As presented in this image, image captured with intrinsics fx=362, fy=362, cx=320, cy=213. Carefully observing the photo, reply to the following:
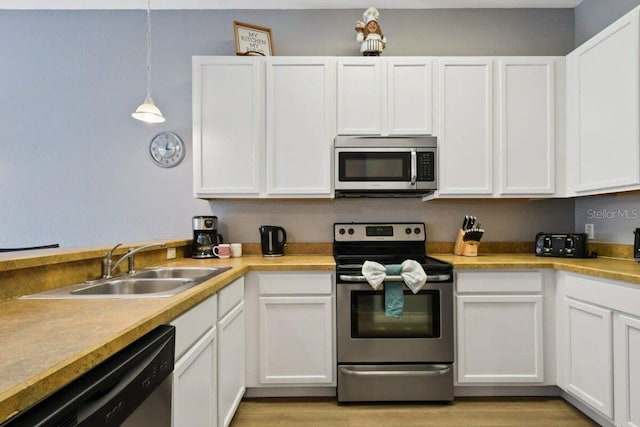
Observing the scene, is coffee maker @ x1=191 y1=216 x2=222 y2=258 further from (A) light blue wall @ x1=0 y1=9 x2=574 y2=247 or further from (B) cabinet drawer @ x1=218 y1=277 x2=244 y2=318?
(B) cabinet drawer @ x1=218 y1=277 x2=244 y2=318

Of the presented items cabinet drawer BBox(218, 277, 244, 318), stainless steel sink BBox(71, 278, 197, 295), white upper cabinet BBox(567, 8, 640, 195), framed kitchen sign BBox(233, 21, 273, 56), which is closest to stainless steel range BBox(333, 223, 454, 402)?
cabinet drawer BBox(218, 277, 244, 318)

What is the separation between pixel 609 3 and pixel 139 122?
354 cm

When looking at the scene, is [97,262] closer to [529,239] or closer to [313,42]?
[313,42]

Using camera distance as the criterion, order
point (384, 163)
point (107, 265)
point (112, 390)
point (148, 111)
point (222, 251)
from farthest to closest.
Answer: point (222, 251) → point (384, 163) → point (148, 111) → point (107, 265) → point (112, 390)

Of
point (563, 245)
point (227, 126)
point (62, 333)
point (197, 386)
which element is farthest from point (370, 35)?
point (62, 333)

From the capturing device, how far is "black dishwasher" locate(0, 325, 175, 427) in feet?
1.98

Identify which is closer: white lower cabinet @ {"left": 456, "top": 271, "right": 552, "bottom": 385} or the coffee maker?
white lower cabinet @ {"left": 456, "top": 271, "right": 552, "bottom": 385}

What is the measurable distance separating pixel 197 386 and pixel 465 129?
2.23 m

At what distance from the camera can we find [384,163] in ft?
8.14

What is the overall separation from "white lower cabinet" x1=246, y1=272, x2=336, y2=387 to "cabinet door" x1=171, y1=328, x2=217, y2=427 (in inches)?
23.3

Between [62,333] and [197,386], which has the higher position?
[62,333]

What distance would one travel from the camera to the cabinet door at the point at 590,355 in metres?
1.81

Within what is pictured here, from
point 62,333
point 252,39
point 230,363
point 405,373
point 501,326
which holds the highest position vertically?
point 252,39

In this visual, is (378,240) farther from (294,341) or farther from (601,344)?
(601,344)
